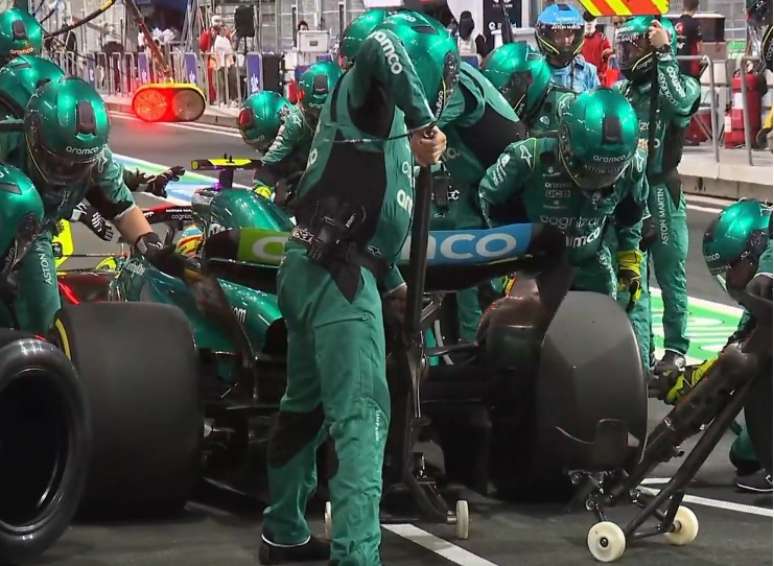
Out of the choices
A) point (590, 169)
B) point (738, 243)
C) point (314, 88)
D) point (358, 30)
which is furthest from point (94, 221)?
point (738, 243)

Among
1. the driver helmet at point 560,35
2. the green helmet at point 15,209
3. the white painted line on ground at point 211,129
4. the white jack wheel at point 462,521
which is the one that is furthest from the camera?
the white painted line on ground at point 211,129

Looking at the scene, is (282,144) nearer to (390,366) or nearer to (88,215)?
(88,215)

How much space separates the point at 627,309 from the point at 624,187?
0.83 m

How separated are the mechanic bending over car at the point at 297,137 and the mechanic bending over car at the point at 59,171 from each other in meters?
2.35

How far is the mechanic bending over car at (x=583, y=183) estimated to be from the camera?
27.0 ft

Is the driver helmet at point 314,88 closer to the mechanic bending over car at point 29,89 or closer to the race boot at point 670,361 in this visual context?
the mechanic bending over car at point 29,89

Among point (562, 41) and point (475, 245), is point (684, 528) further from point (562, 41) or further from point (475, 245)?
point (562, 41)

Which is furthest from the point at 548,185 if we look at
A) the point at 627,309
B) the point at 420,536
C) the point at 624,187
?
the point at 420,536

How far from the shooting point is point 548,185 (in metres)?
8.59

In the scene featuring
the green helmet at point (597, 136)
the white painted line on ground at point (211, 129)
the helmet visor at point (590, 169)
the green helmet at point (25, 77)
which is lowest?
the white painted line on ground at point (211, 129)

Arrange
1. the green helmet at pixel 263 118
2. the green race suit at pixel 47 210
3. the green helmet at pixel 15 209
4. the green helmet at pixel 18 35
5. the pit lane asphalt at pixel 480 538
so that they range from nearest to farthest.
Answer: the pit lane asphalt at pixel 480 538, the green helmet at pixel 15 209, the green race suit at pixel 47 210, the green helmet at pixel 18 35, the green helmet at pixel 263 118

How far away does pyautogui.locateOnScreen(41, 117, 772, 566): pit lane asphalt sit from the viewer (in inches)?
272

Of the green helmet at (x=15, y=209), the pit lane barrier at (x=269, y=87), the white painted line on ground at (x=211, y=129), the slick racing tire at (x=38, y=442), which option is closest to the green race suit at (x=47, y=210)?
the green helmet at (x=15, y=209)

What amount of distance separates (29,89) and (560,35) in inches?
128
